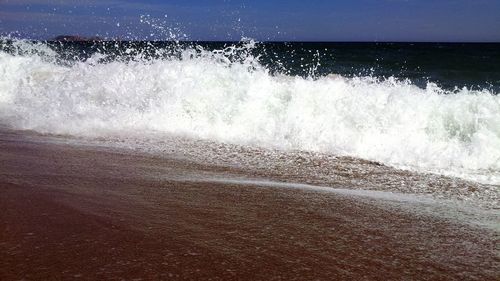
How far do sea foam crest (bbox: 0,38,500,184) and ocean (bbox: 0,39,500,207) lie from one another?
0.02 meters

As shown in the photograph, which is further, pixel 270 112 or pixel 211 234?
pixel 270 112

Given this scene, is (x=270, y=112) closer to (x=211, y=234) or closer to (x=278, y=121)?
(x=278, y=121)

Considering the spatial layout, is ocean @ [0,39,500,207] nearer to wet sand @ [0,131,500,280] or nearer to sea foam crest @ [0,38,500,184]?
sea foam crest @ [0,38,500,184]

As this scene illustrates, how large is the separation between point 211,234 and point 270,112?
5469mm

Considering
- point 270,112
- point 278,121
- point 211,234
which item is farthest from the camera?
point 270,112

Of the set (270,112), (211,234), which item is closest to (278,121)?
(270,112)

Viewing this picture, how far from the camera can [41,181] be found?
434 centimetres

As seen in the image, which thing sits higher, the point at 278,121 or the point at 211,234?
the point at 278,121

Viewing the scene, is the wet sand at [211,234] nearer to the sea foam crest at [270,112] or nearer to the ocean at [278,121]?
the ocean at [278,121]

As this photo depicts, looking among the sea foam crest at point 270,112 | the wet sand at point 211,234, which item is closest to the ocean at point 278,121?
the sea foam crest at point 270,112

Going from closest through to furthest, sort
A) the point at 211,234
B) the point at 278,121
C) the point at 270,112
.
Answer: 1. the point at 211,234
2. the point at 278,121
3. the point at 270,112

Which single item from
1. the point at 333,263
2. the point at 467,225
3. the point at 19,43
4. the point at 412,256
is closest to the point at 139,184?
the point at 333,263

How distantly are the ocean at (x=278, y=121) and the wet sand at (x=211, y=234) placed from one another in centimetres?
101

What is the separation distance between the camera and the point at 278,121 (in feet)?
26.2
